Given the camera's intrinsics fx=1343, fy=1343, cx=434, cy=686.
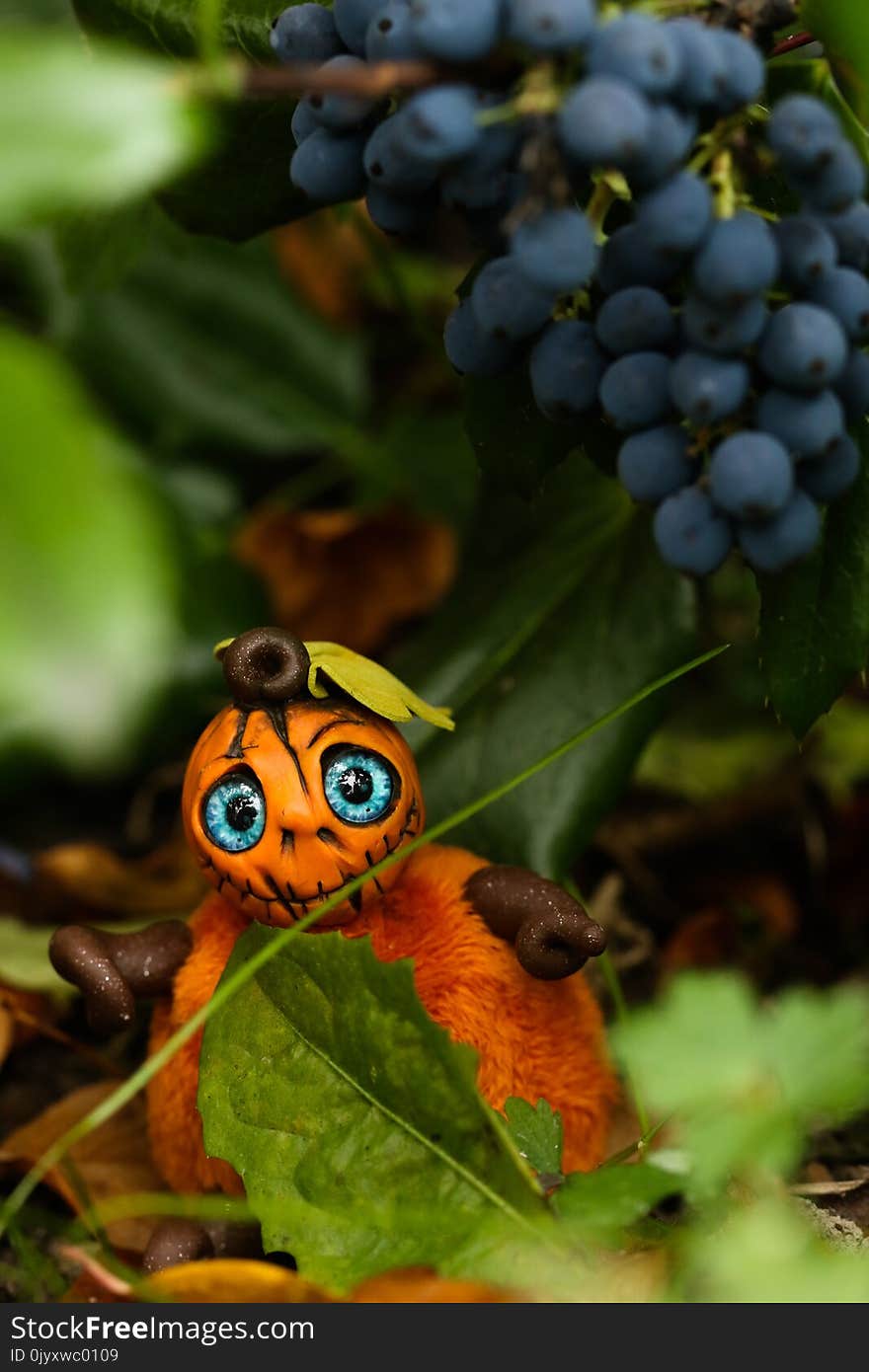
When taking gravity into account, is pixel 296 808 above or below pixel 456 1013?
above

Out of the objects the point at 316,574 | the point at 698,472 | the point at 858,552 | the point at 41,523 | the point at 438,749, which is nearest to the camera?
the point at 41,523

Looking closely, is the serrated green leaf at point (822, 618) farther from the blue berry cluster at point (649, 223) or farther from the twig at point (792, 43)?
the twig at point (792, 43)

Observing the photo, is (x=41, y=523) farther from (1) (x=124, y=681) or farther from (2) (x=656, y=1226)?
(2) (x=656, y=1226)

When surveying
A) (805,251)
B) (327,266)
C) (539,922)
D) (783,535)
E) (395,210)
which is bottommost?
(539,922)

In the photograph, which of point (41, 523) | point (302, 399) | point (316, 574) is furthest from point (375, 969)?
point (302, 399)

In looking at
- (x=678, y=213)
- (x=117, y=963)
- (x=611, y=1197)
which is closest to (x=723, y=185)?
(x=678, y=213)

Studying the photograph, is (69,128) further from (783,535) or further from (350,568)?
(350,568)

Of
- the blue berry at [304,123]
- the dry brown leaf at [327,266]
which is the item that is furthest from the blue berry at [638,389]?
the dry brown leaf at [327,266]
